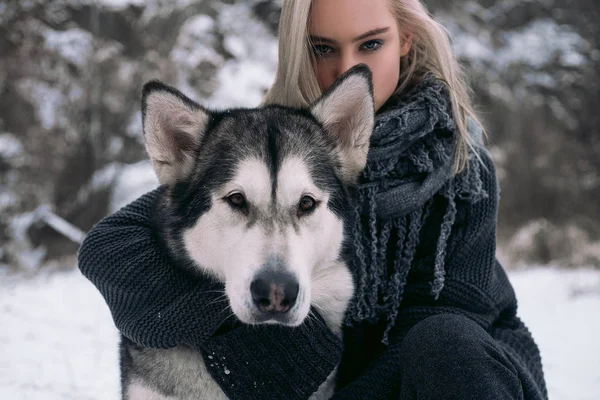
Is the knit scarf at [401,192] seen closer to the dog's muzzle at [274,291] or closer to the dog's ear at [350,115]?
the dog's ear at [350,115]

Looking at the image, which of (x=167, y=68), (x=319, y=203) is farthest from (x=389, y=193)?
(x=167, y=68)

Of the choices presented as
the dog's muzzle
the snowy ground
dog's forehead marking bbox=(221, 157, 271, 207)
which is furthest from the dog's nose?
the snowy ground

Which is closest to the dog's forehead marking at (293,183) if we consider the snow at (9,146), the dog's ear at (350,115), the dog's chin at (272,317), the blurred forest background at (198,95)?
the dog's ear at (350,115)

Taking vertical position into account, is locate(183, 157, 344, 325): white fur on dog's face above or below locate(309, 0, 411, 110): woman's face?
below

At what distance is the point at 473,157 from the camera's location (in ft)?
8.23

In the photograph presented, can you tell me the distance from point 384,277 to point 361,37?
1038 mm

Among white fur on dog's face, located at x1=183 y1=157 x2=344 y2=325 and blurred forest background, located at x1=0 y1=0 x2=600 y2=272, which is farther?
blurred forest background, located at x1=0 y1=0 x2=600 y2=272

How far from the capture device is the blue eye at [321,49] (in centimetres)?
254

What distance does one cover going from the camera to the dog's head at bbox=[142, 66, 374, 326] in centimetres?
168

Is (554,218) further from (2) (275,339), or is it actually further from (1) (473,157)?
(2) (275,339)

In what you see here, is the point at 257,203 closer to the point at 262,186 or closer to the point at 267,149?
the point at 262,186

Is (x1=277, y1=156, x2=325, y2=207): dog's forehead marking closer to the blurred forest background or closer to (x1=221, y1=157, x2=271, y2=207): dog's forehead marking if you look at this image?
(x1=221, y1=157, x2=271, y2=207): dog's forehead marking

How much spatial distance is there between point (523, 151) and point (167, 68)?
5.76 metres

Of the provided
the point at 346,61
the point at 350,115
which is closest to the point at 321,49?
the point at 346,61
